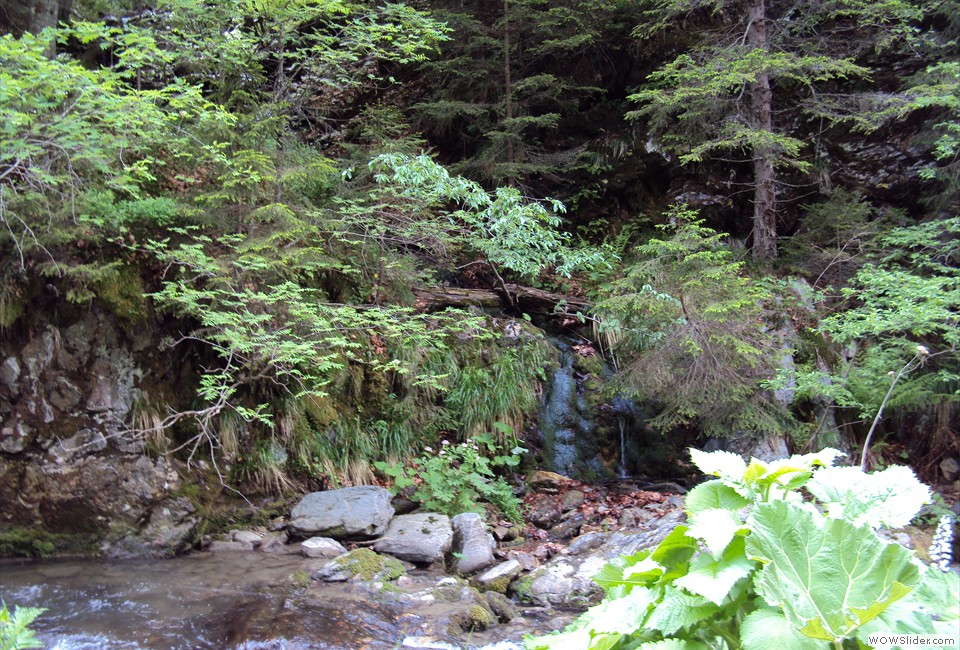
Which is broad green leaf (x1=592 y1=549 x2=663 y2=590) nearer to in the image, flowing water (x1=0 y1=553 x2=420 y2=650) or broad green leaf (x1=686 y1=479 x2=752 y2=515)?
broad green leaf (x1=686 y1=479 x2=752 y2=515)

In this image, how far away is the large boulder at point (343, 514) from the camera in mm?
5645

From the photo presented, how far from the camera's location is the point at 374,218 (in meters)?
7.20

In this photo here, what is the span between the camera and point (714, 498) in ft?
4.33

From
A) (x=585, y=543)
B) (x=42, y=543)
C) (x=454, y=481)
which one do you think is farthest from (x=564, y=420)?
(x=42, y=543)

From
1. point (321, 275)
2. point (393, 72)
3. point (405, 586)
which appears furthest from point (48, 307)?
point (393, 72)

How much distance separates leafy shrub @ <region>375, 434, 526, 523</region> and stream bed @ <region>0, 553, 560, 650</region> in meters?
1.27

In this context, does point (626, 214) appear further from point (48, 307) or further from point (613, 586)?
point (613, 586)

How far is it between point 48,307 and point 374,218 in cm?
341

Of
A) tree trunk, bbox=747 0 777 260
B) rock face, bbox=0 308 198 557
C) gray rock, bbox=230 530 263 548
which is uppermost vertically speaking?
tree trunk, bbox=747 0 777 260

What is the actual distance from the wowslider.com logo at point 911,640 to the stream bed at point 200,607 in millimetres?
3362

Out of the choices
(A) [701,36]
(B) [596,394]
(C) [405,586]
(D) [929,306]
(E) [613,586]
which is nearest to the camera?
(E) [613,586]

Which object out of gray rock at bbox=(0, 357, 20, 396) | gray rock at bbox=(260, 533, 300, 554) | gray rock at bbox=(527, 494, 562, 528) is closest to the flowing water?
gray rock at bbox=(260, 533, 300, 554)

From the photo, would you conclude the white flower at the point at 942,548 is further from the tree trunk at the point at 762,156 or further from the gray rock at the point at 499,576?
the tree trunk at the point at 762,156

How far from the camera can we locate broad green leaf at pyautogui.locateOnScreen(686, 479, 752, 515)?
1.29m
